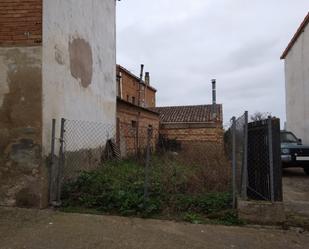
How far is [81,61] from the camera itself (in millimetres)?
9117

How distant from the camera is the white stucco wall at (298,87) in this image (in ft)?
61.8

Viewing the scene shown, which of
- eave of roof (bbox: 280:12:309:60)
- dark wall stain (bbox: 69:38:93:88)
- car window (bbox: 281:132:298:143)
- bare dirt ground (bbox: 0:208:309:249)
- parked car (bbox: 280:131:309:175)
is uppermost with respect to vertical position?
eave of roof (bbox: 280:12:309:60)

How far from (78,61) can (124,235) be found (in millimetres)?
5072

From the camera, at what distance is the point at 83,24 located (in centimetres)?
930

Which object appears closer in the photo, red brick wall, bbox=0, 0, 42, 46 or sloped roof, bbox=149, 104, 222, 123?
red brick wall, bbox=0, 0, 42, 46

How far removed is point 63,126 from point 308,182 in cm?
831

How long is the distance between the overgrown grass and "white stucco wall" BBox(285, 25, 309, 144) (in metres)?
13.3

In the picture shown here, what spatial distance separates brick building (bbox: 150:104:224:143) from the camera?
25797 millimetres

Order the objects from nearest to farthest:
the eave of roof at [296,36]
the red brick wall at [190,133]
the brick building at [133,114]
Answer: the brick building at [133,114]
the eave of roof at [296,36]
the red brick wall at [190,133]

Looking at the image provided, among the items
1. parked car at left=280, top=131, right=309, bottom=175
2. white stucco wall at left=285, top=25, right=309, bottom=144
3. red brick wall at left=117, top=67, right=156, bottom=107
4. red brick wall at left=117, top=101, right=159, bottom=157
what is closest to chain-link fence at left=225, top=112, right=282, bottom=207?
parked car at left=280, top=131, right=309, bottom=175

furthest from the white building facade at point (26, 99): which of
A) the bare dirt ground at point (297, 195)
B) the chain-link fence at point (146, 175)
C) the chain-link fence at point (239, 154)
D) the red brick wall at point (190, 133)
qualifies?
the red brick wall at point (190, 133)

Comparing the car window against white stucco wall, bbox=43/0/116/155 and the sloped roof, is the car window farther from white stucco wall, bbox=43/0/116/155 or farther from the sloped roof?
the sloped roof

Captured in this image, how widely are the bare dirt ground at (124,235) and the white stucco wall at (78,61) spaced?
63.1 inches

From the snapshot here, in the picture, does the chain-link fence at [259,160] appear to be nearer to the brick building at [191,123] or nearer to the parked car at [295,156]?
the parked car at [295,156]
